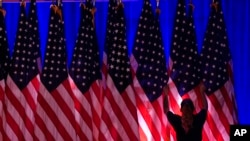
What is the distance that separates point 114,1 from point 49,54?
104 centimetres

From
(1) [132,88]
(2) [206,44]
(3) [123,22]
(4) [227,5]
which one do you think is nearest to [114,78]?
(1) [132,88]

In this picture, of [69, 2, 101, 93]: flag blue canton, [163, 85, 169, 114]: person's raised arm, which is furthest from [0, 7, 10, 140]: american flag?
[163, 85, 169, 114]: person's raised arm

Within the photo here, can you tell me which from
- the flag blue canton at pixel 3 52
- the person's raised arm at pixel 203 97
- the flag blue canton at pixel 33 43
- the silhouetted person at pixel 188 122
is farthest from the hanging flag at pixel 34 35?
the person's raised arm at pixel 203 97

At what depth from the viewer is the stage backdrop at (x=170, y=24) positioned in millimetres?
6992

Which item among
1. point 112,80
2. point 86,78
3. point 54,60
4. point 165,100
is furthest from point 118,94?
point 54,60

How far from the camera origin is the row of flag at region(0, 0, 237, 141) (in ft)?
22.5

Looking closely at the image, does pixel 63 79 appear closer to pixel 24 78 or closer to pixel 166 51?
pixel 24 78

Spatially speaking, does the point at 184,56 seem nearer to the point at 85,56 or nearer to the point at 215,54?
the point at 215,54

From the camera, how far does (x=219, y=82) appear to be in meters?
6.86

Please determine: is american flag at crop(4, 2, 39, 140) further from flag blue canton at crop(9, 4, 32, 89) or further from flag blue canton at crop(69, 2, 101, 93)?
flag blue canton at crop(69, 2, 101, 93)

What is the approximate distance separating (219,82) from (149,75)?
34.0 inches

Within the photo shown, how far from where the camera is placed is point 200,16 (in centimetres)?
711

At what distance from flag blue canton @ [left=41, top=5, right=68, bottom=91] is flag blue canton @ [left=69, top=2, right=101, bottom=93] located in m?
0.13

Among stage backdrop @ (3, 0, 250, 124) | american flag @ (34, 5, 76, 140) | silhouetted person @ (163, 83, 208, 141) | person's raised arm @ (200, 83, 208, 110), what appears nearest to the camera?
silhouetted person @ (163, 83, 208, 141)
